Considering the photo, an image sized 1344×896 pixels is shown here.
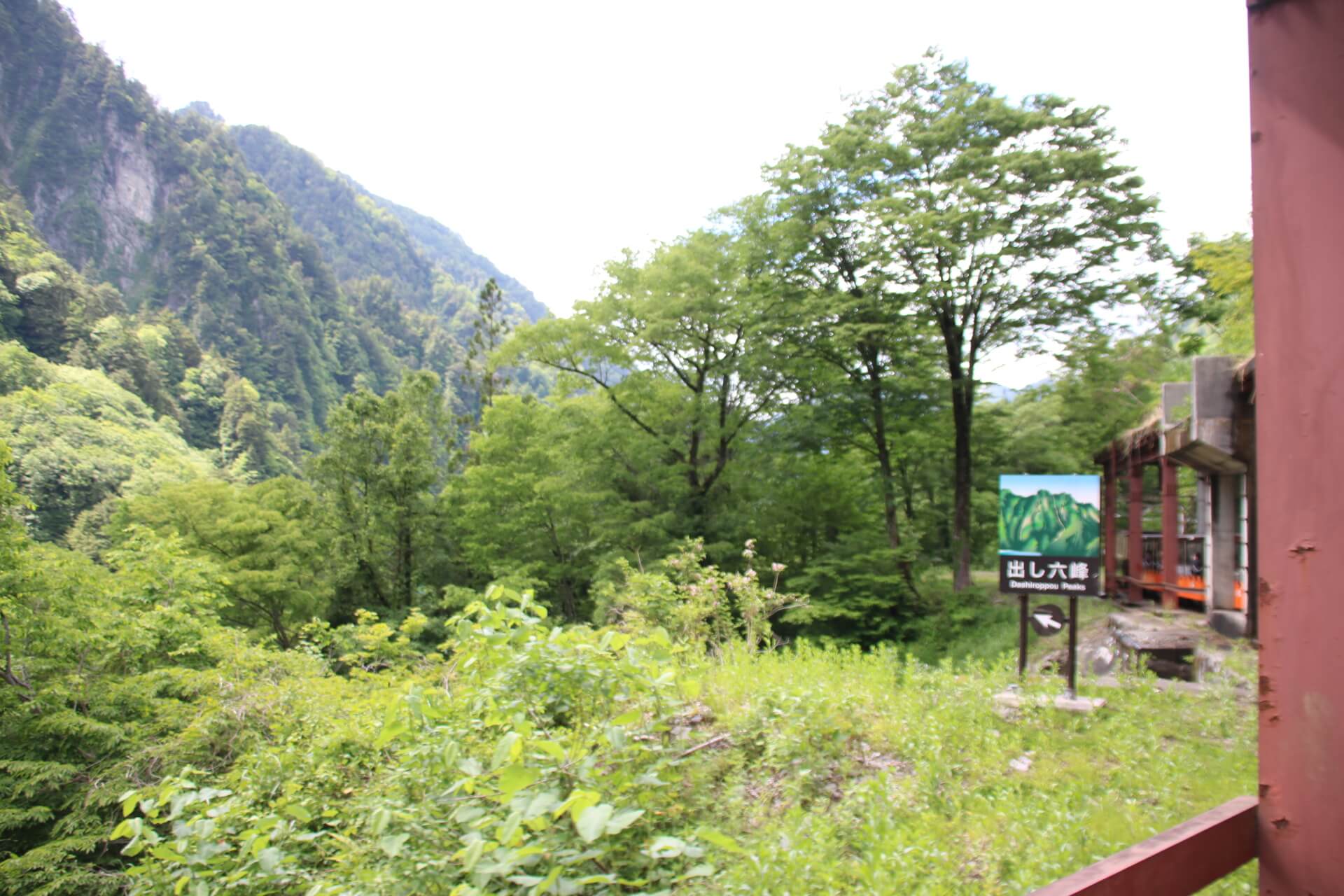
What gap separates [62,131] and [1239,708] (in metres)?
151

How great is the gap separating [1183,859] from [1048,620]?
619cm

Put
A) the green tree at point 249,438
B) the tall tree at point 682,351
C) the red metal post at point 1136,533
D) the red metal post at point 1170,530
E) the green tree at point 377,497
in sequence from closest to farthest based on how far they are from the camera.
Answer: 1. the red metal post at point 1170,530
2. the red metal post at point 1136,533
3. the tall tree at point 682,351
4. the green tree at point 377,497
5. the green tree at point 249,438

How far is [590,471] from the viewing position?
1917 centimetres

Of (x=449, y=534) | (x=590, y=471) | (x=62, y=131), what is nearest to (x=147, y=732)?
(x=590, y=471)

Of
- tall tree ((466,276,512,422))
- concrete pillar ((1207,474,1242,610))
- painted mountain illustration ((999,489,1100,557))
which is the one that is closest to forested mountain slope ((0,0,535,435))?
tall tree ((466,276,512,422))

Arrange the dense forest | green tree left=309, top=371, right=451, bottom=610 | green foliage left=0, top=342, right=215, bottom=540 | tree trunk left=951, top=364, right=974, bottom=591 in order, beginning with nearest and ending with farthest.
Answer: the dense forest, tree trunk left=951, top=364, right=974, bottom=591, green tree left=309, top=371, right=451, bottom=610, green foliage left=0, top=342, right=215, bottom=540

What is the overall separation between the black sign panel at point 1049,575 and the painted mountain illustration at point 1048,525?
6 centimetres

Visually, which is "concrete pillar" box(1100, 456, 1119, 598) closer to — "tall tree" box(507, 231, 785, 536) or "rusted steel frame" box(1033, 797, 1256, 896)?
"tall tree" box(507, 231, 785, 536)

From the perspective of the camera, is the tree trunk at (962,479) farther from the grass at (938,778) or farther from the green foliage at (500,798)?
the green foliage at (500,798)

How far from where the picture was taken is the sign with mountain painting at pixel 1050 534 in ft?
20.6

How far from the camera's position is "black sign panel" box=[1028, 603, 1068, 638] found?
21.5 feet

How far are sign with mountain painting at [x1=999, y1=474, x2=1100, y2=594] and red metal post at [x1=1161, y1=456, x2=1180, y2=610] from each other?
25.2ft

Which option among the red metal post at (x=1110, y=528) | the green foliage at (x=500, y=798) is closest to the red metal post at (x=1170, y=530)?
the red metal post at (x=1110, y=528)

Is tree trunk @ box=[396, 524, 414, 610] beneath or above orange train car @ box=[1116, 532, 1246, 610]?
beneath
